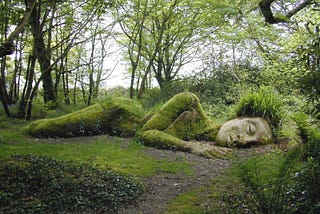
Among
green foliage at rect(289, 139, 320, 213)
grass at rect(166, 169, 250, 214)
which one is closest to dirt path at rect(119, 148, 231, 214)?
grass at rect(166, 169, 250, 214)

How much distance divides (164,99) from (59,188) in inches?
395

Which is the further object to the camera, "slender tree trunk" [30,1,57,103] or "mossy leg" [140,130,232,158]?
"slender tree trunk" [30,1,57,103]

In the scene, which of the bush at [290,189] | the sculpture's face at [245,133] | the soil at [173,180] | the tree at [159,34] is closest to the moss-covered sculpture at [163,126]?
the sculpture's face at [245,133]

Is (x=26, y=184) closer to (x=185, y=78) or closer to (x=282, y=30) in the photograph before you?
(x=185, y=78)

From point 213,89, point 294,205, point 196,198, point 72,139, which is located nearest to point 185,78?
point 213,89

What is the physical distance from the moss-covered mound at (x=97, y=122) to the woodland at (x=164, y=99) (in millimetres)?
142

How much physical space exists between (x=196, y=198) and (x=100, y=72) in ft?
38.2

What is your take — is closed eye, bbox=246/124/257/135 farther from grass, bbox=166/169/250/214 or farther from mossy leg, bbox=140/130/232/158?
grass, bbox=166/169/250/214

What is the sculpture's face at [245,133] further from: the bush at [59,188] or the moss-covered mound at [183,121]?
the bush at [59,188]

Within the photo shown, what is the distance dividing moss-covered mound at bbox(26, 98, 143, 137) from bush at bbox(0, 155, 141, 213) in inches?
153

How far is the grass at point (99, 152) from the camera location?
6280 millimetres

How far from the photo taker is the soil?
4426 millimetres

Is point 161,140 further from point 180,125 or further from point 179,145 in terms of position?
point 180,125

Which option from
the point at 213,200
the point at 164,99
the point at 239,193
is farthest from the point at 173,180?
the point at 164,99
